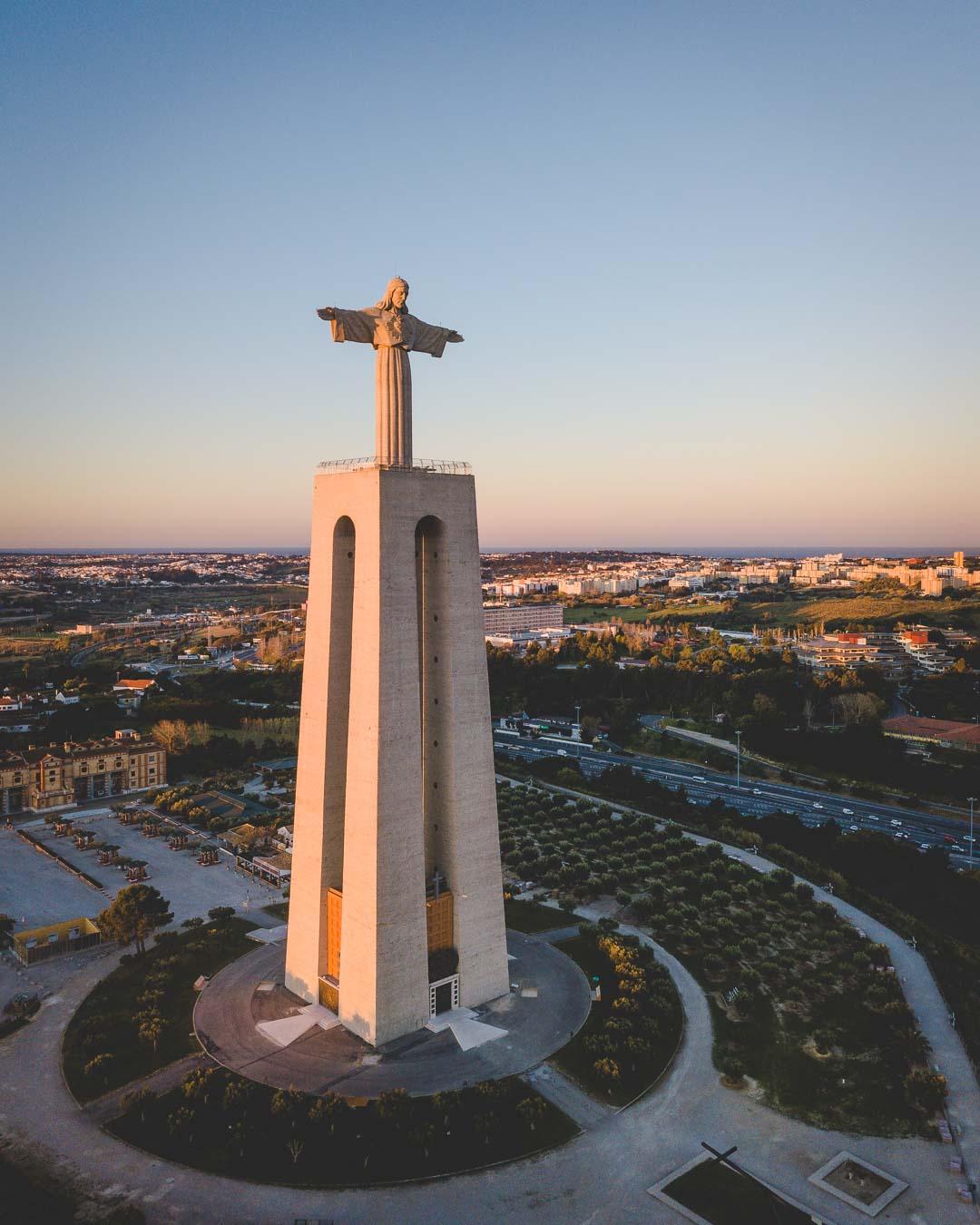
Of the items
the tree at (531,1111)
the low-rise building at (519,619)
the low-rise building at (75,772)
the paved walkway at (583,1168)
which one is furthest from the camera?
the low-rise building at (519,619)

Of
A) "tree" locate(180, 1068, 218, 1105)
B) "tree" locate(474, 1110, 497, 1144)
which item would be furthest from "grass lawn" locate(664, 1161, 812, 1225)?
"tree" locate(180, 1068, 218, 1105)

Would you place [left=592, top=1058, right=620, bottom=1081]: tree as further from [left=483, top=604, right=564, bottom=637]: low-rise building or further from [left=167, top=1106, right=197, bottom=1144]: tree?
[left=483, top=604, right=564, bottom=637]: low-rise building

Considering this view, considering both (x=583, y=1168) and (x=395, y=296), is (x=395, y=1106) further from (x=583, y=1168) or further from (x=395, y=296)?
(x=395, y=296)

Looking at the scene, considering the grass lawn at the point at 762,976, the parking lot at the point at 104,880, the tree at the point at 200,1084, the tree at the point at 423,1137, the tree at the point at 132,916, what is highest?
the tree at the point at 132,916

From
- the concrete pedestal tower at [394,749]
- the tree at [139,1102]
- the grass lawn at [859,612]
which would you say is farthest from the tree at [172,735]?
the grass lawn at [859,612]

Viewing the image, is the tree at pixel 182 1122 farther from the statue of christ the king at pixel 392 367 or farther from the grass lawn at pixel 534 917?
the statue of christ the king at pixel 392 367

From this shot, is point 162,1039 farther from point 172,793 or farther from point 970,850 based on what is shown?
point 970,850
